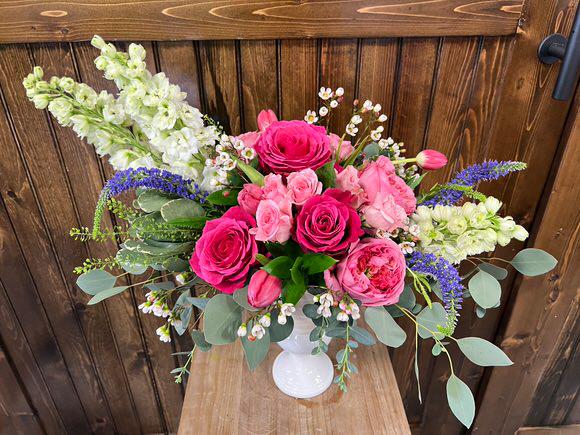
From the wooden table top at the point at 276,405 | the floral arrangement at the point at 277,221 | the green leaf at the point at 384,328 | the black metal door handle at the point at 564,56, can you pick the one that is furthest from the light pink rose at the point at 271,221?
the black metal door handle at the point at 564,56

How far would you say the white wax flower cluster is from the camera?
0.66 metres

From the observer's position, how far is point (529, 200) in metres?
1.11

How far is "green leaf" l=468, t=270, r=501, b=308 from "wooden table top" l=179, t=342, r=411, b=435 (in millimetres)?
304

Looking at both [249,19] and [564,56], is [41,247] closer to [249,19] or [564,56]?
[249,19]

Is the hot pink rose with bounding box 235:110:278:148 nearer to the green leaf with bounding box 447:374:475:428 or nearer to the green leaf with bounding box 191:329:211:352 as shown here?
the green leaf with bounding box 191:329:211:352

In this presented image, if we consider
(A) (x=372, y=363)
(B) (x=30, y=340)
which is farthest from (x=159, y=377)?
(A) (x=372, y=363)

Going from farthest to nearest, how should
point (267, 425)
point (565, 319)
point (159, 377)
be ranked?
point (159, 377)
point (565, 319)
point (267, 425)

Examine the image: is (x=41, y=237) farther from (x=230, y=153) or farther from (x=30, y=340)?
(x=230, y=153)

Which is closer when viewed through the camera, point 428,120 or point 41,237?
point 428,120

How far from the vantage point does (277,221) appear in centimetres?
61

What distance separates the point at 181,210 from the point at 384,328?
14.6 inches

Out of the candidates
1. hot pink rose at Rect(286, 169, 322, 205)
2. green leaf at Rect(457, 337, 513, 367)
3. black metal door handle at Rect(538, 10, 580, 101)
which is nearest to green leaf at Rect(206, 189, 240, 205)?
hot pink rose at Rect(286, 169, 322, 205)

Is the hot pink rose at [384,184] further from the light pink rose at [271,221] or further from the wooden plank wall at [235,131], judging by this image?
the wooden plank wall at [235,131]

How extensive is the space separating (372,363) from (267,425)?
0.27 meters
